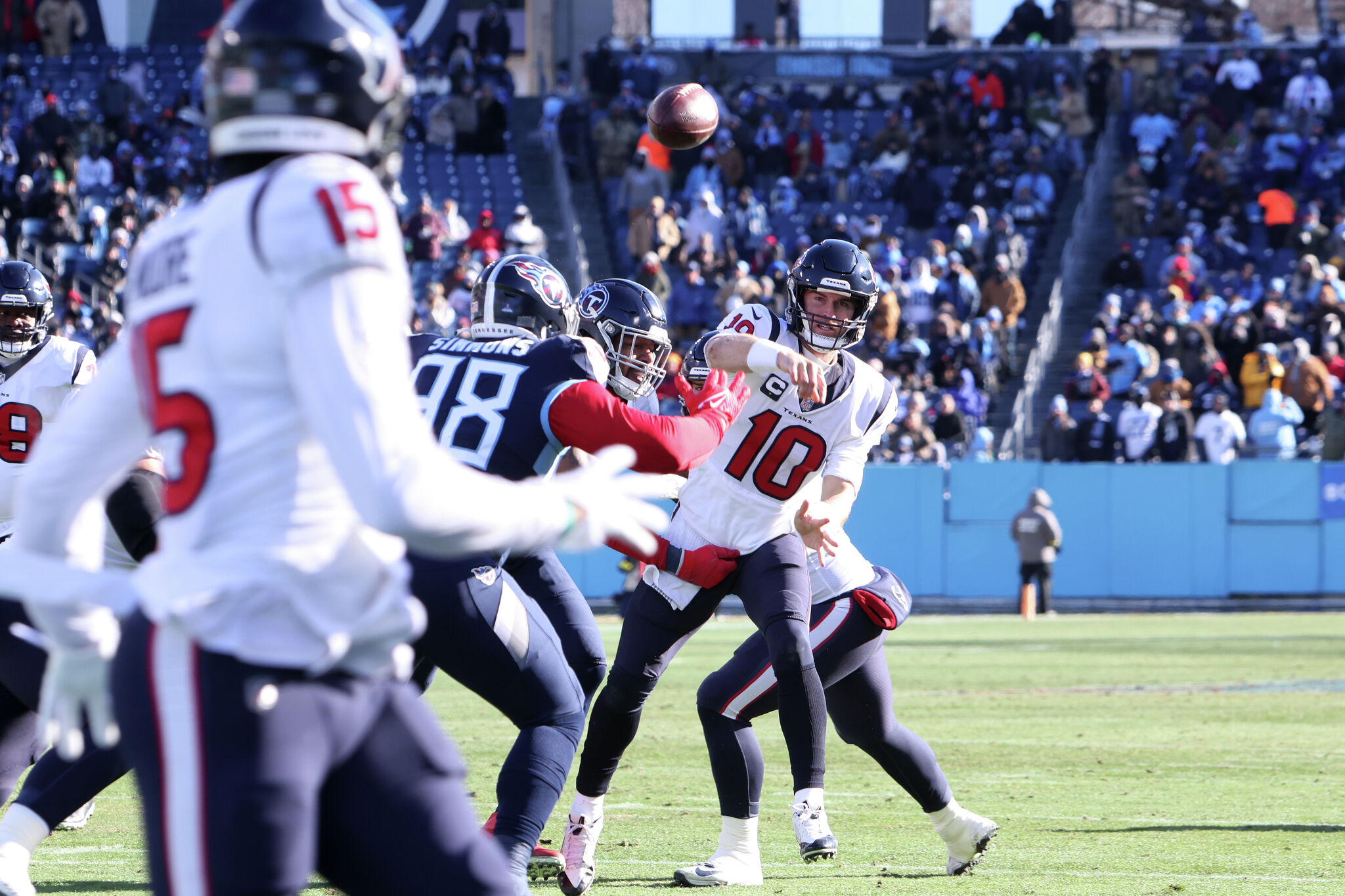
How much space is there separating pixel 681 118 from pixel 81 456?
5.10 meters

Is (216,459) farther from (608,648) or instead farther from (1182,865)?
(608,648)

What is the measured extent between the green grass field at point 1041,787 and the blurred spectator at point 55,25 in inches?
842

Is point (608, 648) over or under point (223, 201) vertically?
under

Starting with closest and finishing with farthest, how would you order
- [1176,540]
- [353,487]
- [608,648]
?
[353,487], [608,648], [1176,540]

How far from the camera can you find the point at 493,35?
98.0ft

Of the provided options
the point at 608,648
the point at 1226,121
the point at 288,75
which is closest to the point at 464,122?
the point at 1226,121

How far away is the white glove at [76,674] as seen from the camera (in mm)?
2828

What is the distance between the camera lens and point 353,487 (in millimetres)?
2453

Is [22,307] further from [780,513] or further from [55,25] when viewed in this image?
[55,25]

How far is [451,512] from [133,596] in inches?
23.3

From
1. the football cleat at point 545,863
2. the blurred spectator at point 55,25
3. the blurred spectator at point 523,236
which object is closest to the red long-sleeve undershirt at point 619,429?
the football cleat at point 545,863

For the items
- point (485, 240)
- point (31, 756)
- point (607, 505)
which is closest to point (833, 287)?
point (31, 756)

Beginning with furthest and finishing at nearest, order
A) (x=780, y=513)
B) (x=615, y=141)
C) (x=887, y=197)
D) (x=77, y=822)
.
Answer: (x=615, y=141)
(x=887, y=197)
(x=77, y=822)
(x=780, y=513)

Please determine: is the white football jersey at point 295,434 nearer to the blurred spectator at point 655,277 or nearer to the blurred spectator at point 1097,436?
the blurred spectator at point 1097,436
